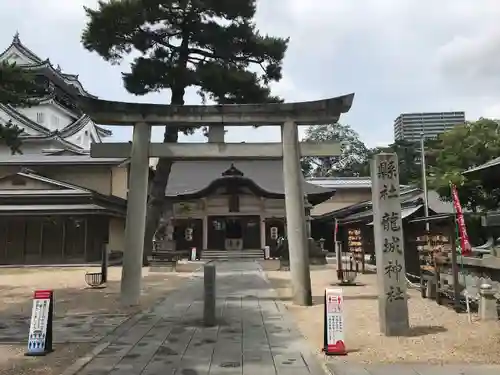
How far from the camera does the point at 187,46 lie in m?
22.5

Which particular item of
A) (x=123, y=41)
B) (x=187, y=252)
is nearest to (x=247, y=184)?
(x=187, y=252)

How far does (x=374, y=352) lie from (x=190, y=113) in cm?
762

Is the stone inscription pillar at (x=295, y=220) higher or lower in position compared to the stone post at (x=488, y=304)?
higher

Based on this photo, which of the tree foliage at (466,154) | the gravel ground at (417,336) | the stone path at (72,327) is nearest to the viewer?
the gravel ground at (417,336)

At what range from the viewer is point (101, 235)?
2877cm

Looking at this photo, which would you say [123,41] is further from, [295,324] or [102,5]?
[295,324]

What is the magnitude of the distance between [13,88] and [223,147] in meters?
6.12

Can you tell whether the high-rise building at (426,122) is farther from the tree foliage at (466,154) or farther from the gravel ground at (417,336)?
the gravel ground at (417,336)

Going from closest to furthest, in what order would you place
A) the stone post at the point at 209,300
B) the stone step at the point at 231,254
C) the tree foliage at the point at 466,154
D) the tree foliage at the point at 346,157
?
the stone post at the point at 209,300, the tree foliage at the point at 466,154, the stone step at the point at 231,254, the tree foliage at the point at 346,157

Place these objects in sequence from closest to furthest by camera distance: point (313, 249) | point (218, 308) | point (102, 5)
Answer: point (218, 308) → point (102, 5) → point (313, 249)

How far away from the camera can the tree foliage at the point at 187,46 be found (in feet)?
68.7

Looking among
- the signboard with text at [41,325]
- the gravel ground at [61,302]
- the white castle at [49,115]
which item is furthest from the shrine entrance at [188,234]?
the signboard with text at [41,325]

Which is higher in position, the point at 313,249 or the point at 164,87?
the point at 164,87

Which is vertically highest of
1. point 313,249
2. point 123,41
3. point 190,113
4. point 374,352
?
point 123,41
